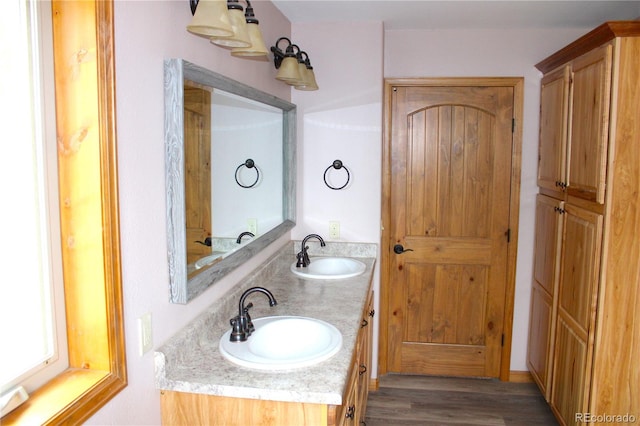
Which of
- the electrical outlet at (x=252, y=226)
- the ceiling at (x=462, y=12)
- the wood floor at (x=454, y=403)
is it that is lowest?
the wood floor at (x=454, y=403)

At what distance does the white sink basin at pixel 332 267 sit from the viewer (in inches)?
113

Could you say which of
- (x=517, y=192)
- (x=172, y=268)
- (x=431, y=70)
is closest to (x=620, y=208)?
(x=517, y=192)

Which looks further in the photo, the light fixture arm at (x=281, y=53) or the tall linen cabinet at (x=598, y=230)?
the light fixture arm at (x=281, y=53)

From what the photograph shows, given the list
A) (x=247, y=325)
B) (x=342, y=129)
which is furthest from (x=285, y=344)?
(x=342, y=129)

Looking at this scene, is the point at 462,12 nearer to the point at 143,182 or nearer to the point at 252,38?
the point at 252,38

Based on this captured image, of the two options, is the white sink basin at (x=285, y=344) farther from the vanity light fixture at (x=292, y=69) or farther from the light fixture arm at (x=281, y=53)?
the light fixture arm at (x=281, y=53)

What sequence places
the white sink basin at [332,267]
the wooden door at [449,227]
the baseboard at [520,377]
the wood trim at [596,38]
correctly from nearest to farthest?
the wood trim at [596,38] < the white sink basin at [332,267] < the wooden door at [449,227] < the baseboard at [520,377]

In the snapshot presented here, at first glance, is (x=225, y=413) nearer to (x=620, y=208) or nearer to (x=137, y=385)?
(x=137, y=385)

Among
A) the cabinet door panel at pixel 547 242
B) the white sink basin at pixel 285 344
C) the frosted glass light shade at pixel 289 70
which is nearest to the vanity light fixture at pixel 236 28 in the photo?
the frosted glass light shade at pixel 289 70

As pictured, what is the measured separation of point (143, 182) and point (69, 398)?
58 cm

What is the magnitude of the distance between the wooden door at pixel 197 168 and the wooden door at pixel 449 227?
186 cm

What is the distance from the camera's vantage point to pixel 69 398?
3.69 ft

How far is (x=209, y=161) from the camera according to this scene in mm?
1891

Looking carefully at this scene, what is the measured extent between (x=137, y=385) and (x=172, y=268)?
0.35 m
